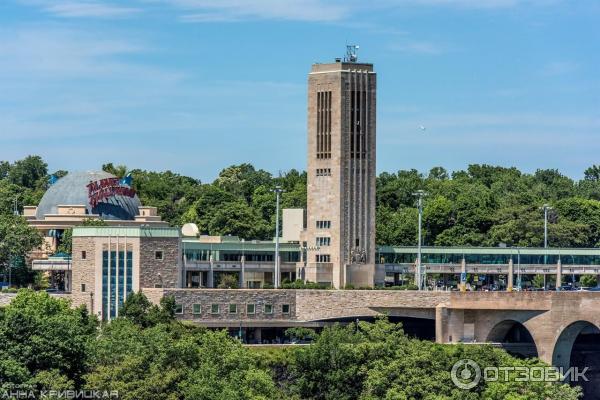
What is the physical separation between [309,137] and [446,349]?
34884mm

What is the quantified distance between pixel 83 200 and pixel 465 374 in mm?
64169

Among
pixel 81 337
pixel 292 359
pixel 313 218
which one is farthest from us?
pixel 313 218

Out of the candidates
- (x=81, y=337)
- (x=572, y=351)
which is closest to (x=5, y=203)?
(x=572, y=351)

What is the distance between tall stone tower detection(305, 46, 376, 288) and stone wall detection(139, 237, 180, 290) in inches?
583

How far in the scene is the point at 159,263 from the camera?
14762cm

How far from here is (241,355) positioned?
120 meters

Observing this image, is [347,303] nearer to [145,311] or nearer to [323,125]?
[323,125]

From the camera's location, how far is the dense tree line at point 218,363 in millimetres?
113250

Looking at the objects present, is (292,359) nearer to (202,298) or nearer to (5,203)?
(202,298)

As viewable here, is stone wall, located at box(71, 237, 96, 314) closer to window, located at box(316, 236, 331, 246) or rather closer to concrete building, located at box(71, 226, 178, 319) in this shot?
concrete building, located at box(71, 226, 178, 319)

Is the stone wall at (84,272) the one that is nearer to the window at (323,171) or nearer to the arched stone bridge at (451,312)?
the arched stone bridge at (451,312)

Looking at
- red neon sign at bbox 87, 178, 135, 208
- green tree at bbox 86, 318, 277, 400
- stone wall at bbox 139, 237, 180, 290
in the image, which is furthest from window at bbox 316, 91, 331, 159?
green tree at bbox 86, 318, 277, 400

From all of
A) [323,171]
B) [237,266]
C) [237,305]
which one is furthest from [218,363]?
[237,266]

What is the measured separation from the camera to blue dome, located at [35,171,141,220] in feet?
579
